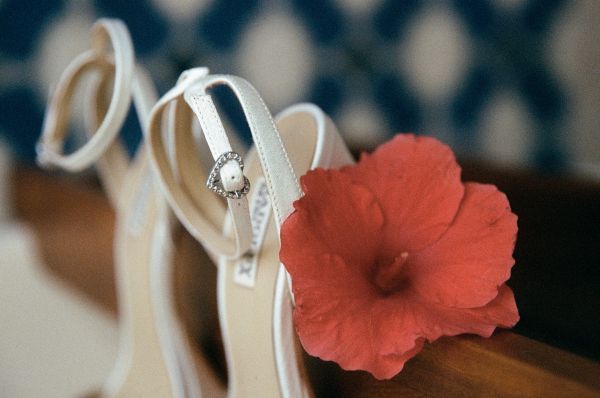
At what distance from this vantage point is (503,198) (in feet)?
0.93

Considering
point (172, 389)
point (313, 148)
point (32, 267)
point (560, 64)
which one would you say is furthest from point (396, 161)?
point (32, 267)

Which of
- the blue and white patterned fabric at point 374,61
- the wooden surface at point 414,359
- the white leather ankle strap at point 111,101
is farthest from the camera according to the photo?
the blue and white patterned fabric at point 374,61

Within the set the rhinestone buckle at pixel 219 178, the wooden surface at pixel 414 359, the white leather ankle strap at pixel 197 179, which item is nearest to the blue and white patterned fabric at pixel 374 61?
the wooden surface at pixel 414 359

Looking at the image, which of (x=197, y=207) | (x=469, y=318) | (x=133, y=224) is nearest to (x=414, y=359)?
(x=469, y=318)

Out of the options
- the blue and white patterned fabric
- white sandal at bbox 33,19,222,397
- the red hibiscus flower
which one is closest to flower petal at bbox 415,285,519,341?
the red hibiscus flower

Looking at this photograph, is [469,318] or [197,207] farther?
[197,207]

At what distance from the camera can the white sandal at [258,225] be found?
285 mm

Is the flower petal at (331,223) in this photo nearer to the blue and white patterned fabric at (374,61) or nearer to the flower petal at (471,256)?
the flower petal at (471,256)

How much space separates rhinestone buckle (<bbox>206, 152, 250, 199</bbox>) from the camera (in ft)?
0.88

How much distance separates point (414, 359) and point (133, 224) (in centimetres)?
29

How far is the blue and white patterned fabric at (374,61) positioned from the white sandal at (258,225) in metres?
0.33

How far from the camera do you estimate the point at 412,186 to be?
1.00 feet

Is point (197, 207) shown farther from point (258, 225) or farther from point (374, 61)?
point (374, 61)

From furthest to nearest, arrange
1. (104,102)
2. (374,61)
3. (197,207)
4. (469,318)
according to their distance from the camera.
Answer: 1. (374,61)
2. (104,102)
3. (197,207)
4. (469,318)
